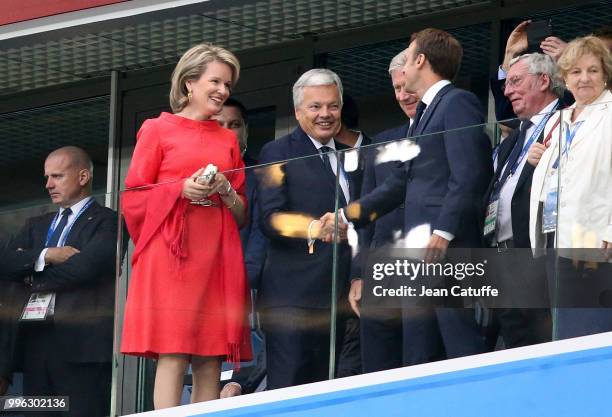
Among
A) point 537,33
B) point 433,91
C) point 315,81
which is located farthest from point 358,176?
point 537,33

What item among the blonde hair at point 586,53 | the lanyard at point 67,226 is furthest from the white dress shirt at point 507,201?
the lanyard at point 67,226

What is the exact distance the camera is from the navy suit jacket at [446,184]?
8.07 metres

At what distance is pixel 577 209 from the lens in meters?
7.88

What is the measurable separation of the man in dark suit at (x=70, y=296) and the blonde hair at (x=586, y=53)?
252 centimetres

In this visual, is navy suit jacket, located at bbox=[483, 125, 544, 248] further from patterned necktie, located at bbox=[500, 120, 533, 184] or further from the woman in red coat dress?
the woman in red coat dress

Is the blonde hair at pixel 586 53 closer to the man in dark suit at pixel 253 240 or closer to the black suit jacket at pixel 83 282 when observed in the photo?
the man in dark suit at pixel 253 240

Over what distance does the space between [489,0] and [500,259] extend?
4.35m

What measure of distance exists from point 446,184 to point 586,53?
0.91 metres

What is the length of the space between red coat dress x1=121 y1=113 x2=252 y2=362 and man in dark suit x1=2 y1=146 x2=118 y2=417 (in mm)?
353

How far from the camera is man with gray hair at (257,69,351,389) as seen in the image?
852 cm

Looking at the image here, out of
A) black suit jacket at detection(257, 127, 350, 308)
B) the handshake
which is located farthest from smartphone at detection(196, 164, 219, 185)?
the handshake

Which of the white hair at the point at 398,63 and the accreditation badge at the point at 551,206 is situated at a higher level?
the white hair at the point at 398,63

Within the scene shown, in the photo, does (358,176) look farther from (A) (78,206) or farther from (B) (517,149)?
(A) (78,206)

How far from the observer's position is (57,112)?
14.4 metres
